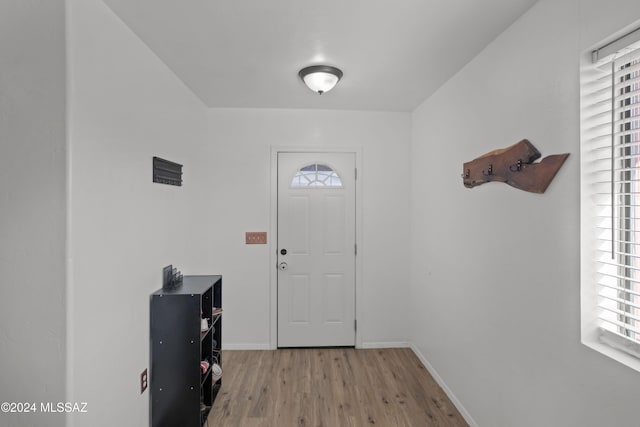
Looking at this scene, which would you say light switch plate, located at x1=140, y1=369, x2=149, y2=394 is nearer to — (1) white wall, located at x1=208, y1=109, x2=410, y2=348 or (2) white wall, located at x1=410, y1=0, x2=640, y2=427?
(1) white wall, located at x1=208, y1=109, x2=410, y2=348

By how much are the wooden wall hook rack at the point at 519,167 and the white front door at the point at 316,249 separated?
1.59m

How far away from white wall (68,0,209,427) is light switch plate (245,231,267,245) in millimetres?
1002

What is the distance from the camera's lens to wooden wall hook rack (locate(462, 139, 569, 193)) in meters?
1.55

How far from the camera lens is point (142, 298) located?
2045 millimetres

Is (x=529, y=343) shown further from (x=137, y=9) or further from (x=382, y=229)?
(x=137, y=9)

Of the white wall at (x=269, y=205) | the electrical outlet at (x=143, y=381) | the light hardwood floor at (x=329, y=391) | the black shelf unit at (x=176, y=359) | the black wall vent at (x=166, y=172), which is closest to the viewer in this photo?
the electrical outlet at (x=143, y=381)

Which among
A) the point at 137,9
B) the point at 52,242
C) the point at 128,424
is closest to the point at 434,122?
the point at 137,9

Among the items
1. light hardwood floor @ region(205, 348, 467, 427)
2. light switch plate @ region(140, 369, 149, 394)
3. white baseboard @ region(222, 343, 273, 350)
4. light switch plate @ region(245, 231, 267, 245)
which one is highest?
light switch plate @ region(245, 231, 267, 245)

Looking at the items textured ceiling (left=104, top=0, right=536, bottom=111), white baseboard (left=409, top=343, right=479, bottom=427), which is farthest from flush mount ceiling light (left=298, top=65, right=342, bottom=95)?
white baseboard (left=409, top=343, right=479, bottom=427)

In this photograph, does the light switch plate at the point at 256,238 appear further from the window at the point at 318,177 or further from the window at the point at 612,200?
the window at the point at 612,200

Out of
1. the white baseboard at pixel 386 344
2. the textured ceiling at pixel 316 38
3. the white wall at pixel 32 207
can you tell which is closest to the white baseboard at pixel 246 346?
the white baseboard at pixel 386 344

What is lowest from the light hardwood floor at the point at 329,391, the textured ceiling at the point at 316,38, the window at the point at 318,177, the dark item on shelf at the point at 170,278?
the light hardwood floor at the point at 329,391

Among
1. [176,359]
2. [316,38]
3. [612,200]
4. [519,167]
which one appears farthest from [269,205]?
[612,200]

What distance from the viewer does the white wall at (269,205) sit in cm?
346
